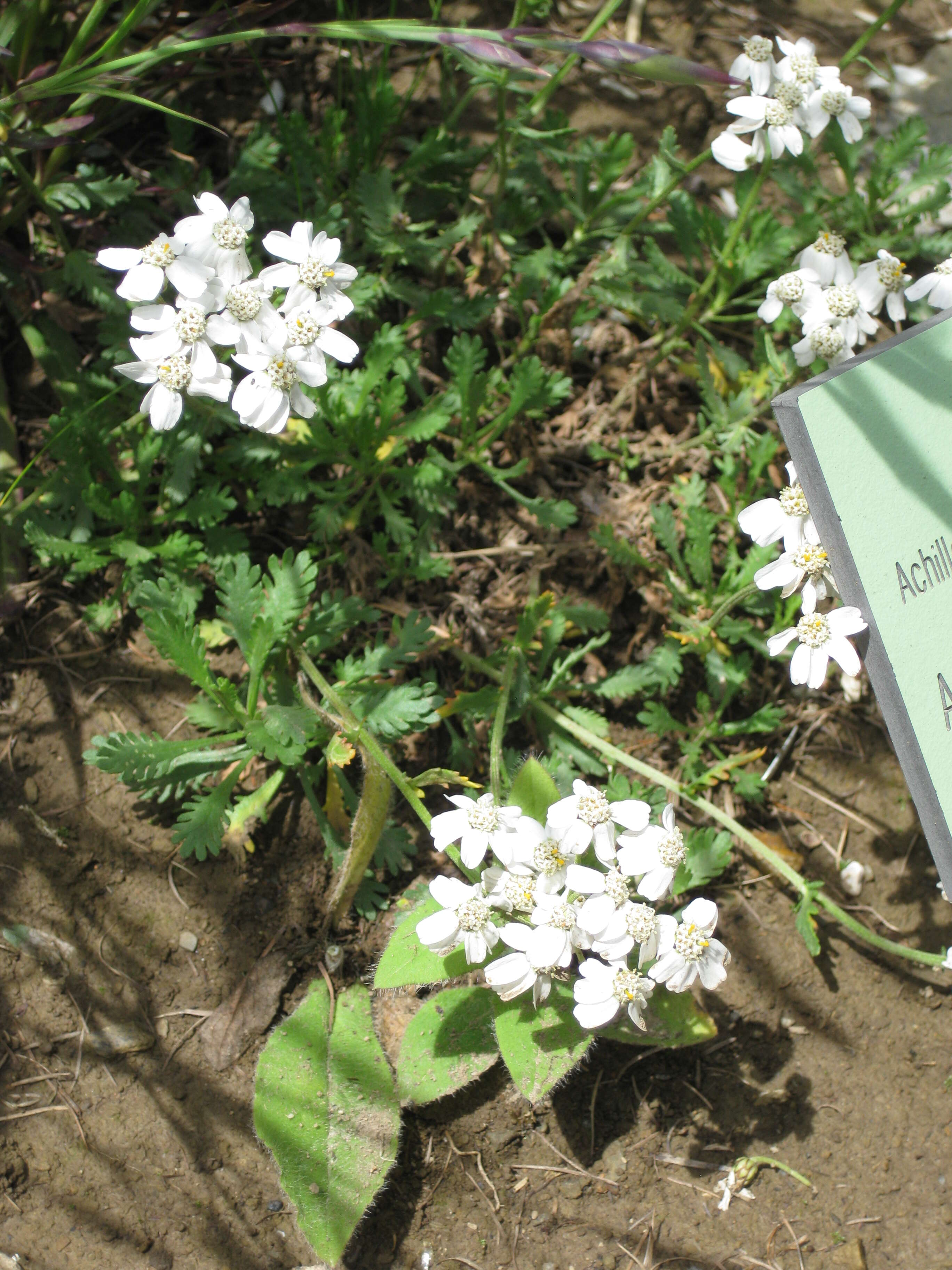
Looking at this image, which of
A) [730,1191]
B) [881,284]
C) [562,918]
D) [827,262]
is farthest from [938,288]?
[730,1191]

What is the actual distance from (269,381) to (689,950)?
1.59 m

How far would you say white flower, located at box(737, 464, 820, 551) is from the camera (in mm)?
2102

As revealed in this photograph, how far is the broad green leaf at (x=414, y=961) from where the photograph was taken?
218 cm

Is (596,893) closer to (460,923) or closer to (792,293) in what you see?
(460,923)

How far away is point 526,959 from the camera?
1.95m

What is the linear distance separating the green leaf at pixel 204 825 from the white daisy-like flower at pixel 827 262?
2.10 m

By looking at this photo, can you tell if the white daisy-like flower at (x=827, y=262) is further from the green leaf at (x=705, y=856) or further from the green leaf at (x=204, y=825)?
the green leaf at (x=204, y=825)

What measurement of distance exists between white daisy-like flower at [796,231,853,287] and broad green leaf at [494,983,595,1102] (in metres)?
1.98

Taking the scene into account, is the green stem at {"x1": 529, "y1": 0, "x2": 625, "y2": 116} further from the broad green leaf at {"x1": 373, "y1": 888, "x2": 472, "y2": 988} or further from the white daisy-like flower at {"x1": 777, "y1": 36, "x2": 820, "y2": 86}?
the broad green leaf at {"x1": 373, "y1": 888, "x2": 472, "y2": 988}

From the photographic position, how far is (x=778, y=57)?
3.33m

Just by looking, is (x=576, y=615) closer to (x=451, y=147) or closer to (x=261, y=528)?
(x=261, y=528)

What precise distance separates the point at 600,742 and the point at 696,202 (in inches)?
84.9

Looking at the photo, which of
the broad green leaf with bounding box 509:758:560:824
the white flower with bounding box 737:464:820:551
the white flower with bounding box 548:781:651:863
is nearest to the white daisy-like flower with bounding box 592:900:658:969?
the white flower with bounding box 548:781:651:863

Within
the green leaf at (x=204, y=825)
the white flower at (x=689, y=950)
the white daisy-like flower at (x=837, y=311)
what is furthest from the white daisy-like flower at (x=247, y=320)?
the white flower at (x=689, y=950)
